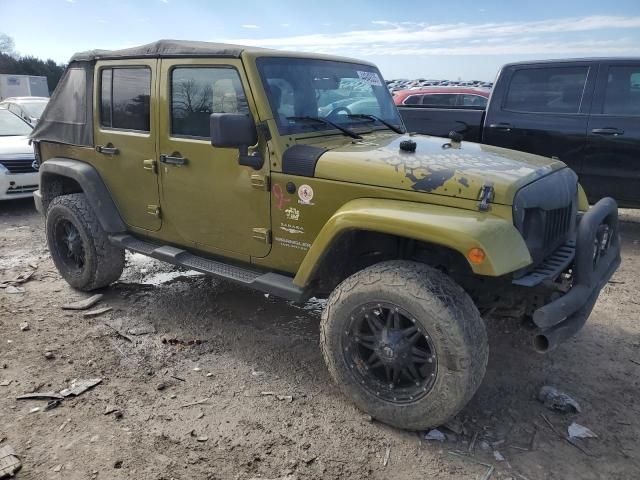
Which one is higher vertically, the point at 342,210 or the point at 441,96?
the point at 441,96

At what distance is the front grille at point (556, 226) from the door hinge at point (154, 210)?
2.66m

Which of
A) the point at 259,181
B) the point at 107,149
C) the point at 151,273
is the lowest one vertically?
the point at 151,273

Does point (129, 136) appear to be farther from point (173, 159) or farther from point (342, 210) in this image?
point (342, 210)

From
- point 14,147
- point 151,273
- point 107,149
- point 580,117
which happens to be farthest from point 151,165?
point 14,147

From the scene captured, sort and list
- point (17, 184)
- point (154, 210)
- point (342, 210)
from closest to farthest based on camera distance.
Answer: point (342, 210)
point (154, 210)
point (17, 184)

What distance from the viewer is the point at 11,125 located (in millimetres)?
9156

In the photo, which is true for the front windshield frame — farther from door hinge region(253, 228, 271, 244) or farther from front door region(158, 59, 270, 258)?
door hinge region(253, 228, 271, 244)

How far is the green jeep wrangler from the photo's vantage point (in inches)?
104

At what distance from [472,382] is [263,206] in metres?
1.59

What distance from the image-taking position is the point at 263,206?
10.9 feet

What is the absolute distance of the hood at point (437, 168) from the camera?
269 cm

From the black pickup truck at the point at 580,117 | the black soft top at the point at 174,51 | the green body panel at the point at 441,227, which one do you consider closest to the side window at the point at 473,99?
the black pickup truck at the point at 580,117

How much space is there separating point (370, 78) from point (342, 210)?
65.1 inches

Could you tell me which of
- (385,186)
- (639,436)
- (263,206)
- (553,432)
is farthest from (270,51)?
(639,436)
